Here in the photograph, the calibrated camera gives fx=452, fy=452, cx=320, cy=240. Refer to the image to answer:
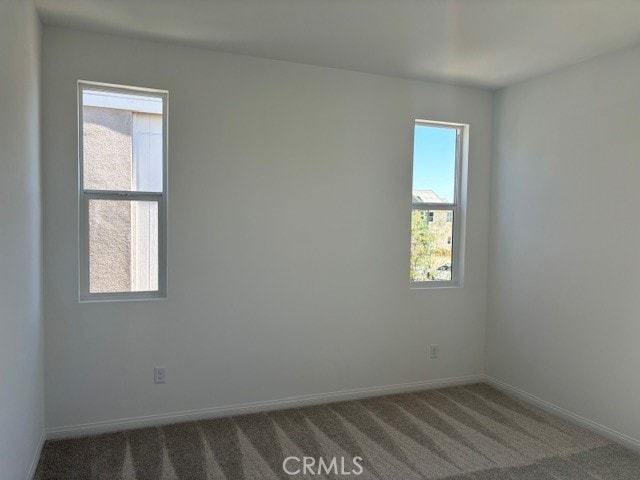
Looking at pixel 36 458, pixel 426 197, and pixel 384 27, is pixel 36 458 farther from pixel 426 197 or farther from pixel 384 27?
pixel 426 197

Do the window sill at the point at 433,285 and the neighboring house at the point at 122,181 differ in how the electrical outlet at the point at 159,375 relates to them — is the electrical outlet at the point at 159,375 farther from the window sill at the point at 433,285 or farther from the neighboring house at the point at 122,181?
the window sill at the point at 433,285

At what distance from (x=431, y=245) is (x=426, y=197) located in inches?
17.5

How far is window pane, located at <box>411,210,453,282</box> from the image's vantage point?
411cm

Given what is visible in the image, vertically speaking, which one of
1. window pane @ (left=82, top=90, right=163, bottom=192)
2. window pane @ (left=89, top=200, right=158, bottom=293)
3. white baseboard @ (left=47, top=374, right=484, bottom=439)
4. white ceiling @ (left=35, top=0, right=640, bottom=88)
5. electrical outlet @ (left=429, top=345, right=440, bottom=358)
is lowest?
white baseboard @ (left=47, top=374, right=484, bottom=439)

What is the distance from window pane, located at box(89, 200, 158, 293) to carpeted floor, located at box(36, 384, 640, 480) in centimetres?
104

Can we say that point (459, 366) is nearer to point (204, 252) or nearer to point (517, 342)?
point (517, 342)

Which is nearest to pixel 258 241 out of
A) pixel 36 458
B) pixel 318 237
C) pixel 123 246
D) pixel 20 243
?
pixel 318 237

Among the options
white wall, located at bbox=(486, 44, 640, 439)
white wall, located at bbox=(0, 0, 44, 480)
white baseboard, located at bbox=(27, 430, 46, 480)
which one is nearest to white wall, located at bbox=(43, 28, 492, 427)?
white baseboard, located at bbox=(27, 430, 46, 480)

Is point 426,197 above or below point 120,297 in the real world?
above

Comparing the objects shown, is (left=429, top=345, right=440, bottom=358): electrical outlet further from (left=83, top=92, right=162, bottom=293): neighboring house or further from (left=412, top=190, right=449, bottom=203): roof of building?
Result: (left=83, top=92, right=162, bottom=293): neighboring house

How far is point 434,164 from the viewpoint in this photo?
13.6 ft

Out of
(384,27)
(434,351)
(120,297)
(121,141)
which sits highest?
(384,27)

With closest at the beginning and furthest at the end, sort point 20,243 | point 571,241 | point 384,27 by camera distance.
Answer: point 20,243 → point 384,27 → point 571,241

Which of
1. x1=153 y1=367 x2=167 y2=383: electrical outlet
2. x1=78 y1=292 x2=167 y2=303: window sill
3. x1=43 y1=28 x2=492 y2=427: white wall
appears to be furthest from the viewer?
x1=153 y1=367 x2=167 y2=383: electrical outlet
